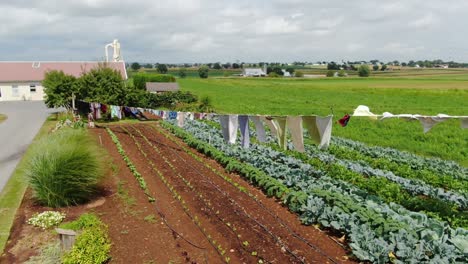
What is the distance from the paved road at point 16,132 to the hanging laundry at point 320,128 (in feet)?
32.4

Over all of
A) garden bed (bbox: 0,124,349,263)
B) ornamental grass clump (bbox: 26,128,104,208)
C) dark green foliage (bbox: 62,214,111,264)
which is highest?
ornamental grass clump (bbox: 26,128,104,208)

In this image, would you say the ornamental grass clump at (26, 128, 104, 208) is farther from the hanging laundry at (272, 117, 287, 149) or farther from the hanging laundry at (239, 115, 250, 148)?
the hanging laundry at (272, 117, 287, 149)

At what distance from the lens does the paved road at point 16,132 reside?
51.6ft

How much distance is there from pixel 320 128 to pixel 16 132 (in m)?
20.5

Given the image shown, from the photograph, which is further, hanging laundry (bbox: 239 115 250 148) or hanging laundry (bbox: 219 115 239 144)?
hanging laundry (bbox: 219 115 239 144)

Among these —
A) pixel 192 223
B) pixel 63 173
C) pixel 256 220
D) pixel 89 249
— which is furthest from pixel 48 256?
pixel 256 220

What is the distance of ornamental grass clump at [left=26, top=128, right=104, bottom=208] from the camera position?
1038 cm

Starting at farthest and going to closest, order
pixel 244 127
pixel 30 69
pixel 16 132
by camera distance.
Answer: pixel 30 69 → pixel 16 132 → pixel 244 127

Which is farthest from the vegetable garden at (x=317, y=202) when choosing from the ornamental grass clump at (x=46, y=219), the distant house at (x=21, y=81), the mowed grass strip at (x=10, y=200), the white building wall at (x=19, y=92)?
the white building wall at (x=19, y=92)

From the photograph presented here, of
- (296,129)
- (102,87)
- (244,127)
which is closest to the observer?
(296,129)

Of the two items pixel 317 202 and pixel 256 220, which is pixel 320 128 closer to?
pixel 317 202

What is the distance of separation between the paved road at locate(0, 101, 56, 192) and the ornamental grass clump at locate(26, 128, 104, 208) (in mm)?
3030

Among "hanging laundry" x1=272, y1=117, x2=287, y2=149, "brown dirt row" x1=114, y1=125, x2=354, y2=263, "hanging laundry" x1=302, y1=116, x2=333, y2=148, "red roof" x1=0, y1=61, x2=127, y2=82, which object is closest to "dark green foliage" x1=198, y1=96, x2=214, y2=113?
"red roof" x1=0, y1=61, x2=127, y2=82

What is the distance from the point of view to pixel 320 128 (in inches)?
412
